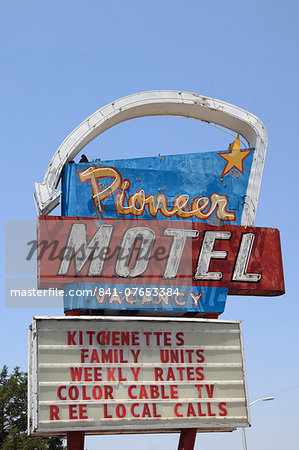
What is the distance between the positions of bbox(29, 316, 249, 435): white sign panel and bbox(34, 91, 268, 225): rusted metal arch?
3382mm

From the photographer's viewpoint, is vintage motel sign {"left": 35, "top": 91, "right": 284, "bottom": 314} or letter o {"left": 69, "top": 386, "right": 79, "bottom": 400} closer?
letter o {"left": 69, "top": 386, "right": 79, "bottom": 400}

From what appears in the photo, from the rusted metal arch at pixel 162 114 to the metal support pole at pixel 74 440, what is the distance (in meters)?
5.37

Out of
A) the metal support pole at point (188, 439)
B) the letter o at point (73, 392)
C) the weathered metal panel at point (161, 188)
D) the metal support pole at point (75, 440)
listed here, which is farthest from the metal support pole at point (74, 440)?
the weathered metal panel at point (161, 188)

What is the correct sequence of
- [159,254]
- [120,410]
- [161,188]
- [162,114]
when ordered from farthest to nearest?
→ 1. [162,114]
2. [161,188]
3. [159,254]
4. [120,410]

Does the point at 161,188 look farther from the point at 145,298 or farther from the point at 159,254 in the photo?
the point at 145,298

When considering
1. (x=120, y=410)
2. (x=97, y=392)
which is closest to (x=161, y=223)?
(x=97, y=392)

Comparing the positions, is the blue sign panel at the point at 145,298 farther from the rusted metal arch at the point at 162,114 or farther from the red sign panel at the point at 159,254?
the rusted metal arch at the point at 162,114

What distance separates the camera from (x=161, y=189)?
17.7m

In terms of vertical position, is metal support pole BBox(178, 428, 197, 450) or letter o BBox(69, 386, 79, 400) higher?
letter o BBox(69, 386, 79, 400)

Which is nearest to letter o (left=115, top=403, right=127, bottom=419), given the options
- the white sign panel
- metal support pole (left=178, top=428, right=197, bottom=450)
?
the white sign panel

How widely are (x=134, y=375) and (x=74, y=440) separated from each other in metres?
1.93

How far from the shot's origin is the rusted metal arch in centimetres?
Answer: 1705

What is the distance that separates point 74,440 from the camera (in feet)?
48.3

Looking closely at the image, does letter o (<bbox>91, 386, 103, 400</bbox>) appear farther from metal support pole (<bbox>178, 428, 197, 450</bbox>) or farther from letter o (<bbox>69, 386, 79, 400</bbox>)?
metal support pole (<bbox>178, 428, 197, 450</bbox>)
